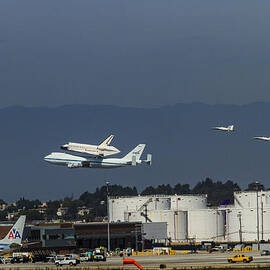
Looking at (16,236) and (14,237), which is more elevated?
(16,236)

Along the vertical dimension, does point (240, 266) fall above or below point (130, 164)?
below

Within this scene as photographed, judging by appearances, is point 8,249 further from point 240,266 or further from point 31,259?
point 240,266

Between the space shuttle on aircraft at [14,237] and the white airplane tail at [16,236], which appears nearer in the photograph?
the space shuttle on aircraft at [14,237]

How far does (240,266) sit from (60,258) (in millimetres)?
40714

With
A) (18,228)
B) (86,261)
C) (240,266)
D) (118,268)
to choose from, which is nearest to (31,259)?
(86,261)

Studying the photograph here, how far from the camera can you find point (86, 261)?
174m

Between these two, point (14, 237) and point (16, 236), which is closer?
point (14, 237)

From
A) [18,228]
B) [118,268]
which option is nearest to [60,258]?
[18,228]

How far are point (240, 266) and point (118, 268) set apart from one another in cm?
1935

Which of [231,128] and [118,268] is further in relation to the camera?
[231,128]

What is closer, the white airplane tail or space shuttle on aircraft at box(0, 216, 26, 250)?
space shuttle on aircraft at box(0, 216, 26, 250)

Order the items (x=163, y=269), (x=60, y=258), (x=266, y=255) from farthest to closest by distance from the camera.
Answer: (x=266, y=255), (x=60, y=258), (x=163, y=269)

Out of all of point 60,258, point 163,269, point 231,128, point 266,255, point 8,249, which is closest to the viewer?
point 163,269

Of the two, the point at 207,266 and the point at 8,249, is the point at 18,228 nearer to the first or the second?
the point at 8,249
